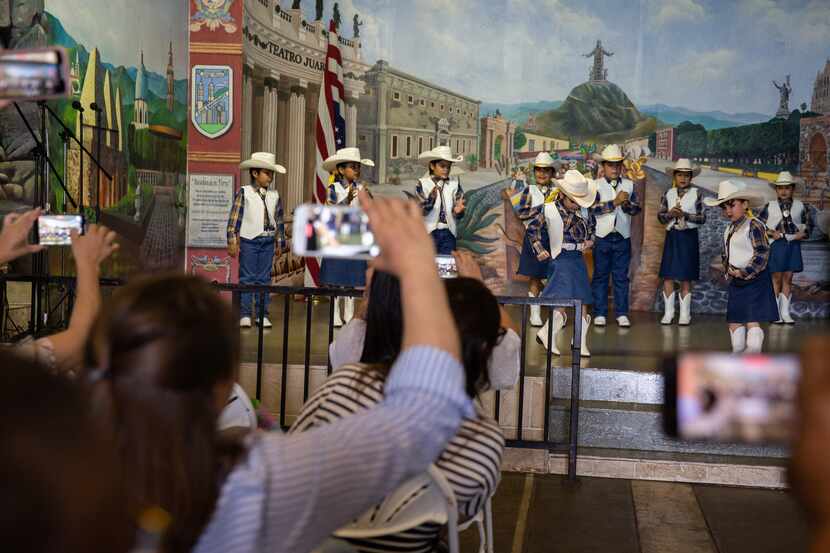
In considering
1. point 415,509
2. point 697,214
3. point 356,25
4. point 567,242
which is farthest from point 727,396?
point 356,25

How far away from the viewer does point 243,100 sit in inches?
412

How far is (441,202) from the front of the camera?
30.3ft

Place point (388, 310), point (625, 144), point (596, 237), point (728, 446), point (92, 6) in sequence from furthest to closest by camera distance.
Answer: point (625, 144), point (596, 237), point (92, 6), point (728, 446), point (388, 310)

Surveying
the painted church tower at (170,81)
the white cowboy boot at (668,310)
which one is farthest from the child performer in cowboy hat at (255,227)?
the white cowboy boot at (668,310)

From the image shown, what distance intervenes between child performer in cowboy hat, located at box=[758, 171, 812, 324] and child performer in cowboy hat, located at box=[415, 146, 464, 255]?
3.42m

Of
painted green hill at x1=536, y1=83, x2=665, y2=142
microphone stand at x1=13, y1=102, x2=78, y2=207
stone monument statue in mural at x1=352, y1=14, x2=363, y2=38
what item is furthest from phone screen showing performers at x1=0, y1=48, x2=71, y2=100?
painted green hill at x1=536, y1=83, x2=665, y2=142

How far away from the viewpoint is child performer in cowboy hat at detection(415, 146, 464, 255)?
30.3ft

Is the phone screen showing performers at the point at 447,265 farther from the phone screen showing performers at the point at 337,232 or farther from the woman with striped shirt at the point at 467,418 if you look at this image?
the phone screen showing performers at the point at 337,232

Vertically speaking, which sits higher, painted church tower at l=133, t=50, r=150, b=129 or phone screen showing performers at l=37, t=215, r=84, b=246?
painted church tower at l=133, t=50, r=150, b=129

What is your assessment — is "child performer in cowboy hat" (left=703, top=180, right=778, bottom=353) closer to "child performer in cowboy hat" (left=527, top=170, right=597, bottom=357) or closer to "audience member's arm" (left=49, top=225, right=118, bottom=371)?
"child performer in cowboy hat" (left=527, top=170, right=597, bottom=357)

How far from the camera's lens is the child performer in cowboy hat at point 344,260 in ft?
30.2

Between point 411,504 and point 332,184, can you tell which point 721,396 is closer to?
point 411,504

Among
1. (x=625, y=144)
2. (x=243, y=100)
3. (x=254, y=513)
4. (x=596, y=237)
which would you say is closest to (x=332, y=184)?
(x=243, y=100)

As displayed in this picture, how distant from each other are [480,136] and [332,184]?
3.94 meters
